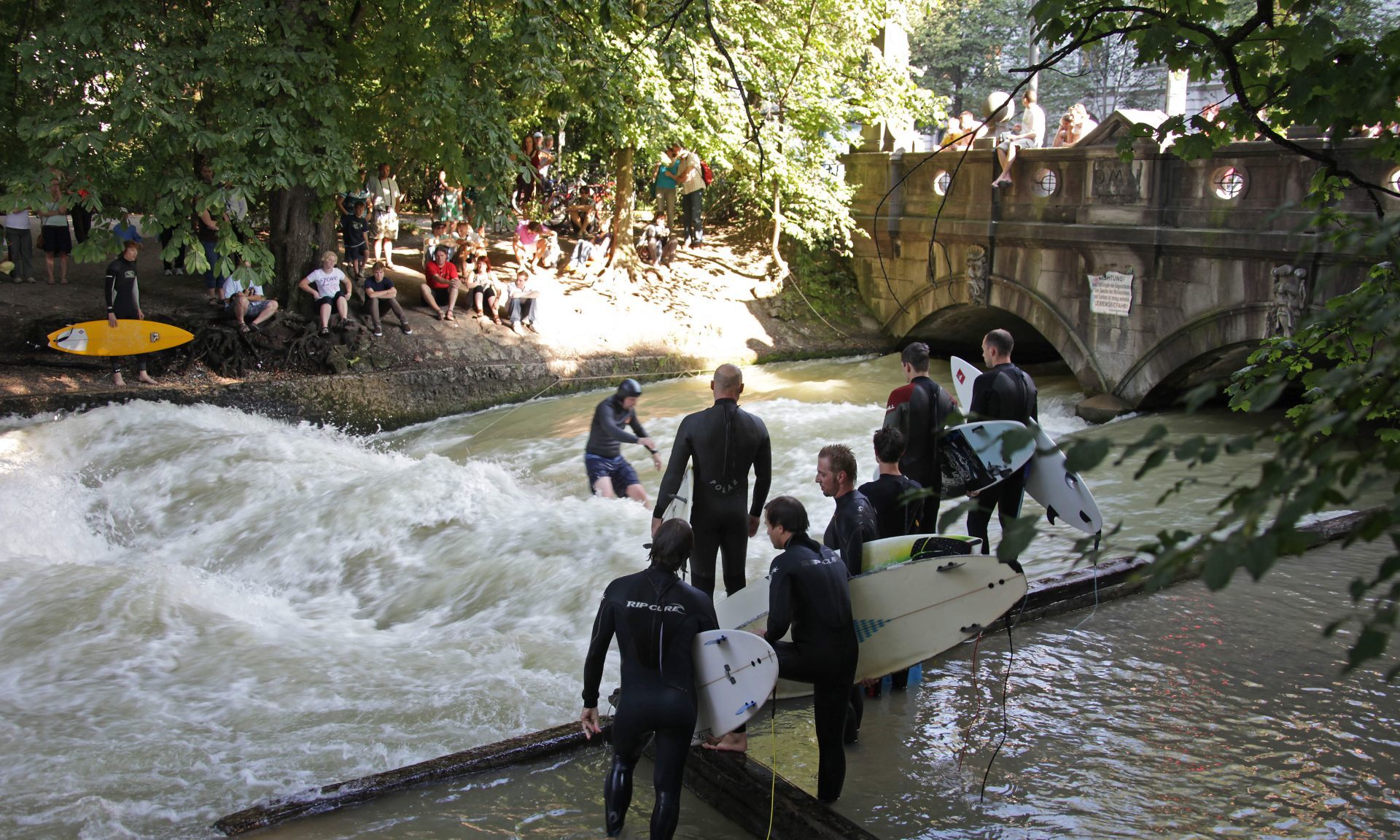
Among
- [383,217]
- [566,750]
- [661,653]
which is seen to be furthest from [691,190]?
[661,653]

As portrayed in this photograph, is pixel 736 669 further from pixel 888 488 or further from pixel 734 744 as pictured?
pixel 888 488

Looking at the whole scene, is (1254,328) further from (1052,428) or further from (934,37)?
(934,37)

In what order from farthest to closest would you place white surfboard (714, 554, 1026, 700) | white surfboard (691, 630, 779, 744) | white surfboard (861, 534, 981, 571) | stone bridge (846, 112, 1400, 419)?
stone bridge (846, 112, 1400, 419), white surfboard (861, 534, 981, 571), white surfboard (714, 554, 1026, 700), white surfboard (691, 630, 779, 744)

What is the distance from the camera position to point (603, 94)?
15.8 metres

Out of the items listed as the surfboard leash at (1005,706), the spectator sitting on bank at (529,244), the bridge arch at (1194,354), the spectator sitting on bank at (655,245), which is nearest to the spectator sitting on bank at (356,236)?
the spectator sitting on bank at (529,244)

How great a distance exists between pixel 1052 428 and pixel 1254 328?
9.42ft

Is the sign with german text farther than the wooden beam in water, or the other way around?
the sign with german text

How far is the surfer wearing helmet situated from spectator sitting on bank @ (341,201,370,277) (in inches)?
382

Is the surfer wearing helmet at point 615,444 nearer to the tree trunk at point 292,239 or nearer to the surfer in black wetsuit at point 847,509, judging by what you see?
the surfer in black wetsuit at point 847,509

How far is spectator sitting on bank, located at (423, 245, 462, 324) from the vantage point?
60.4ft

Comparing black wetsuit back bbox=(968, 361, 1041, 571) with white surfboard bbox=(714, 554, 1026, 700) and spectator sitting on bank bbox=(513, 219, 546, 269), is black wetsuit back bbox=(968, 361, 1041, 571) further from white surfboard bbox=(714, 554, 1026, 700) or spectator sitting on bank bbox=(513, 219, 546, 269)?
spectator sitting on bank bbox=(513, 219, 546, 269)

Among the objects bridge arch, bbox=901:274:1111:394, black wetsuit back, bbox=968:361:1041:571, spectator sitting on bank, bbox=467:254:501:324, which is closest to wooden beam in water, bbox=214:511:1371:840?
black wetsuit back, bbox=968:361:1041:571

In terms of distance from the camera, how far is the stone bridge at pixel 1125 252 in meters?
13.3

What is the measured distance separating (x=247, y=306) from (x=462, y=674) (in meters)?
10.7
